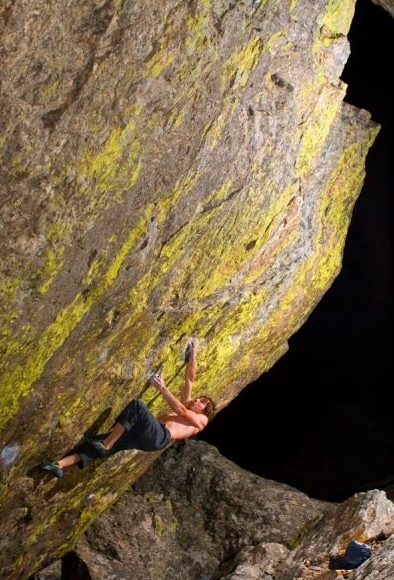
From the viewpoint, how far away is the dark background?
16141mm

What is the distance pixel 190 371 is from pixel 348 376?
11887mm

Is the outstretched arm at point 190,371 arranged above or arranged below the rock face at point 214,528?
above

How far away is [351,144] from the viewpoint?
9.86 metres

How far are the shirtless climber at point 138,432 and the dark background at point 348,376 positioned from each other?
331 inches

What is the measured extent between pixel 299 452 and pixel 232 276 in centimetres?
1020

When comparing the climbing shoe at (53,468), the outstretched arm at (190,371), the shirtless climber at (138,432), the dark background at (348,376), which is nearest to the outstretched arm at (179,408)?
the shirtless climber at (138,432)

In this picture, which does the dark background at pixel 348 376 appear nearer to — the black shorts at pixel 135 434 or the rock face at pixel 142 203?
the rock face at pixel 142 203

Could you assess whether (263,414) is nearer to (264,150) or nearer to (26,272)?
(264,150)

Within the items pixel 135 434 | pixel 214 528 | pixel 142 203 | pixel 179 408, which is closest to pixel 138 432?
pixel 135 434

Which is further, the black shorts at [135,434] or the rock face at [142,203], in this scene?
the black shorts at [135,434]

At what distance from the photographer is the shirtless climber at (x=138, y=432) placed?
7863 millimetres

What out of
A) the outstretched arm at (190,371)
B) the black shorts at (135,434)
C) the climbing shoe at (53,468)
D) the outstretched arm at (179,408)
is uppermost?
the outstretched arm at (190,371)

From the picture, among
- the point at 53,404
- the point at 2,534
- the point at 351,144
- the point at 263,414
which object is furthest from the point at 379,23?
the point at 2,534

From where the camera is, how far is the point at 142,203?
654 centimetres
